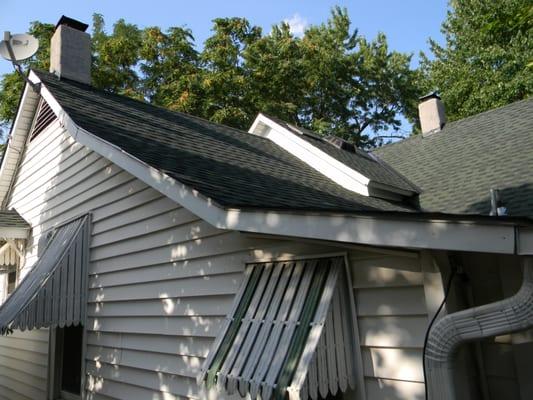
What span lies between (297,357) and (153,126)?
4.64 metres

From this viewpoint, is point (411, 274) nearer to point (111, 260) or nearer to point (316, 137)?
point (111, 260)

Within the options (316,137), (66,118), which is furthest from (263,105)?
(66,118)

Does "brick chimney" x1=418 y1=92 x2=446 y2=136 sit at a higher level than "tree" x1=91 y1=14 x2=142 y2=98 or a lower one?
lower

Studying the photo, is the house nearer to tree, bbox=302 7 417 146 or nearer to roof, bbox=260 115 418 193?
roof, bbox=260 115 418 193

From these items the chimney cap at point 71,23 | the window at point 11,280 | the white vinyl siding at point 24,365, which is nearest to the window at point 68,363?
the white vinyl siding at point 24,365

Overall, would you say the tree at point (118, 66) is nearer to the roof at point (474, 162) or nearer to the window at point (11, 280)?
the window at point (11, 280)

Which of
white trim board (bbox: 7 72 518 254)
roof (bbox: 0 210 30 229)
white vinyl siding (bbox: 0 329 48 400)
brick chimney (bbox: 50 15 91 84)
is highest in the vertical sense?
brick chimney (bbox: 50 15 91 84)

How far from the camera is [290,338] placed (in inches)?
125

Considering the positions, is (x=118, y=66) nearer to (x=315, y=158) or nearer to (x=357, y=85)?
(x=357, y=85)

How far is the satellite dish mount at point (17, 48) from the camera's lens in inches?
271

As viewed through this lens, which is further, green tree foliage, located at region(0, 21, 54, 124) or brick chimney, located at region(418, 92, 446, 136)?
green tree foliage, located at region(0, 21, 54, 124)

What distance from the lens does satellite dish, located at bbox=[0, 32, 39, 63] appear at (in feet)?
22.6

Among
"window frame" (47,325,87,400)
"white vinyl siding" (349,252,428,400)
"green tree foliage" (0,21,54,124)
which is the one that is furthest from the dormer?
"green tree foliage" (0,21,54,124)

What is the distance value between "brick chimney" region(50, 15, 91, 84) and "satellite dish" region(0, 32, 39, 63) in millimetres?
904
